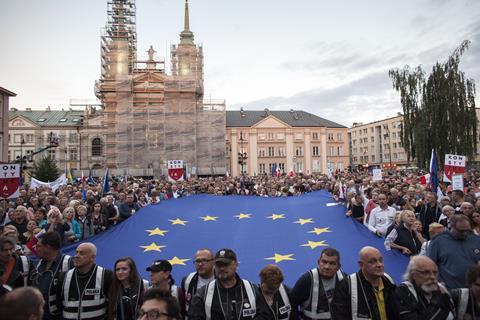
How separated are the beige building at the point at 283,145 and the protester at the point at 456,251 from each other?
224ft

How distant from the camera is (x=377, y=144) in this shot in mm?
99938

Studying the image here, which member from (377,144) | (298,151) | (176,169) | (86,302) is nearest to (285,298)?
(86,302)

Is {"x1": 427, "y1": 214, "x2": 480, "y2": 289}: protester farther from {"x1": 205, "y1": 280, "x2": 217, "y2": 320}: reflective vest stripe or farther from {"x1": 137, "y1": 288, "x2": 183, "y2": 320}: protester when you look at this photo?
{"x1": 137, "y1": 288, "x2": 183, "y2": 320}: protester

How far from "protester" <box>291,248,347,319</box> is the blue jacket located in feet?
5.22

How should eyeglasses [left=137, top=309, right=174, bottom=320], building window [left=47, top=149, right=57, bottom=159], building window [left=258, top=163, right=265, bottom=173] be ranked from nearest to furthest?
eyeglasses [left=137, top=309, right=174, bottom=320] < building window [left=47, top=149, right=57, bottom=159] < building window [left=258, top=163, right=265, bottom=173]

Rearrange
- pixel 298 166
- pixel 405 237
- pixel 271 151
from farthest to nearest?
pixel 298 166
pixel 271 151
pixel 405 237

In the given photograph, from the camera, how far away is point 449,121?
31.8 meters

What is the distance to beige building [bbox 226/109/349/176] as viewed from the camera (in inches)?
2953

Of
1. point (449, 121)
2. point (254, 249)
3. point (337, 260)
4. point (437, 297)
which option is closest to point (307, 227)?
point (254, 249)

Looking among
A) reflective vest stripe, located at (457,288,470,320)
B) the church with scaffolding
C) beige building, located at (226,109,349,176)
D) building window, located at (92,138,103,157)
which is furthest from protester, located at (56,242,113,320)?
beige building, located at (226,109,349,176)

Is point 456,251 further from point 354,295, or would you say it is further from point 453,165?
point 453,165

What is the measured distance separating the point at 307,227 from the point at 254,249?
5.87ft

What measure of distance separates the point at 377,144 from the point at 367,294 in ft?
334

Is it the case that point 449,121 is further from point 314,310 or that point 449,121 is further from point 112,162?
point 112,162
